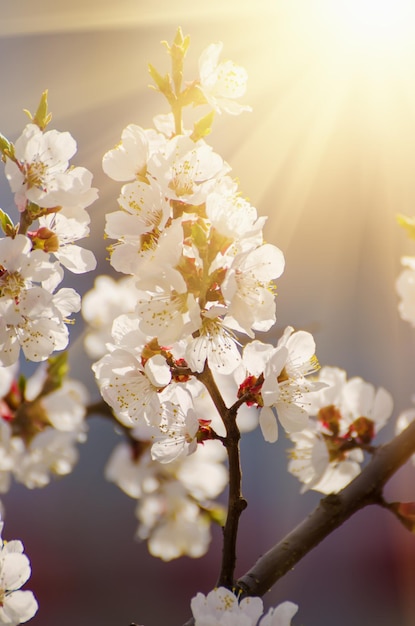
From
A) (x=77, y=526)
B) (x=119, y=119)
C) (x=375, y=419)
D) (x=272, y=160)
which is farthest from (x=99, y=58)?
(x=375, y=419)

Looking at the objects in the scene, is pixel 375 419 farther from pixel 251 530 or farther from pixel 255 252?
pixel 251 530

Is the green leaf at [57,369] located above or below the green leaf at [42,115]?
below

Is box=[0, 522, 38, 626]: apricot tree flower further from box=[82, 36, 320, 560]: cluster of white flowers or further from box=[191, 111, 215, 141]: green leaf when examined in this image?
box=[191, 111, 215, 141]: green leaf

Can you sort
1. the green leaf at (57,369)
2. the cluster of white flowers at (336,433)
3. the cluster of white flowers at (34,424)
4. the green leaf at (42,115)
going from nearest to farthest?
the green leaf at (42,115), the cluster of white flowers at (336,433), the green leaf at (57,369), the cluster of white flowers at (34,424)

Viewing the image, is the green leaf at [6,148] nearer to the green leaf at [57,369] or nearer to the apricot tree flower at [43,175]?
the apricot tree flower at [43,175]

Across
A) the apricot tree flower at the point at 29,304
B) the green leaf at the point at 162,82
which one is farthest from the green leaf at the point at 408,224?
the apricot tree flower at the point at 29,304
